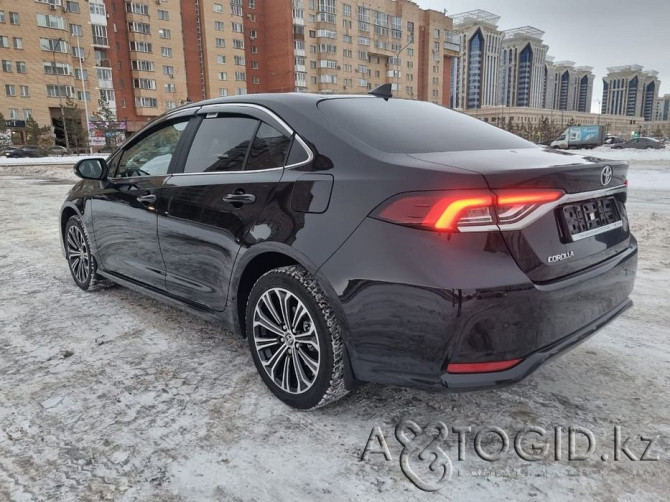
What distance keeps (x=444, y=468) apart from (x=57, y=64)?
67.5 meters

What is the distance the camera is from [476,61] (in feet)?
486

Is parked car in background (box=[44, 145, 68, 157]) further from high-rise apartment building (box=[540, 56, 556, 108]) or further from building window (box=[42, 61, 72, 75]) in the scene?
high-rise apartment building (box=[540, 56, 556, 108])

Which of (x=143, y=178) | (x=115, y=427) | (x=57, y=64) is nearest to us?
(x=115, y=427)

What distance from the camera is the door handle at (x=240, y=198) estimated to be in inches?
106

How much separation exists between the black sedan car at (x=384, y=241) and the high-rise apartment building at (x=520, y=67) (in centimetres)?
16829

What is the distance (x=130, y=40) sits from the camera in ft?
205

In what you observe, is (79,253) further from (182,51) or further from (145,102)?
(182,51)

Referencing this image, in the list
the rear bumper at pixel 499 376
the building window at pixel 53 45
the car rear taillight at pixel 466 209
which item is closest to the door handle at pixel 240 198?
the car rear taillight at pixel 466 209

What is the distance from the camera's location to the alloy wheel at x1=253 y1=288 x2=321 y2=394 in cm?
248

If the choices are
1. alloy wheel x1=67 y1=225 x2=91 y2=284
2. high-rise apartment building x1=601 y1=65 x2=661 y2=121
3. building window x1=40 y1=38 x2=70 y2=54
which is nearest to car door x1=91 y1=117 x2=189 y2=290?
alloy wheel x1=67 y1=225 x2=91 y2=284

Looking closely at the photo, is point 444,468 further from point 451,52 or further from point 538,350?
point 451,52

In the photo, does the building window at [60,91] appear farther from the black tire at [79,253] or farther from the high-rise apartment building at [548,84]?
the high-rise apartment building at [548,84]

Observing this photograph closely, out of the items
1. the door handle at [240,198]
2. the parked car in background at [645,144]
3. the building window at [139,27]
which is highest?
the building window at [139,27]

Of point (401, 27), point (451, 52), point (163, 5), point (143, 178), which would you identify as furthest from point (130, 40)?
point (143, 178)
